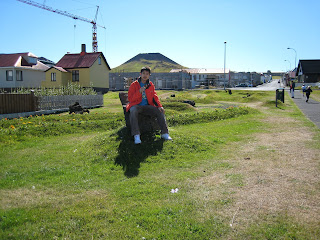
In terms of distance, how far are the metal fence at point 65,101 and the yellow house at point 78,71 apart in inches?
625

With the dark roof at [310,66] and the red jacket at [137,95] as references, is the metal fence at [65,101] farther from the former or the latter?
the dark roof at [310,66]

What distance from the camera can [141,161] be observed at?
248 inches

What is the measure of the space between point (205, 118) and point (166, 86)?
1742 inches

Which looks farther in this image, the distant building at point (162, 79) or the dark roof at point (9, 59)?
the distant building at point (162, 79)

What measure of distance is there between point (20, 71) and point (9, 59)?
2514 millimetres

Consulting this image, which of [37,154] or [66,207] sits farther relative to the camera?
[37,154]

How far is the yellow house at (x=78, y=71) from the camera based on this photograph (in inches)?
1700

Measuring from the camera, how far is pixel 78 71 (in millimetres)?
44625

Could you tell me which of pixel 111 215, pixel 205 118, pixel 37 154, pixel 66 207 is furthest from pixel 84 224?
pixel 205 118

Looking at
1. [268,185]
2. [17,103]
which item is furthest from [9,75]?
[268,185]

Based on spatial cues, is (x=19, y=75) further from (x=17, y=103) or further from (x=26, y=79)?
(x=17, y=103)

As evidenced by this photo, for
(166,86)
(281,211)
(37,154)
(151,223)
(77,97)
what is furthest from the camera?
(166,86)

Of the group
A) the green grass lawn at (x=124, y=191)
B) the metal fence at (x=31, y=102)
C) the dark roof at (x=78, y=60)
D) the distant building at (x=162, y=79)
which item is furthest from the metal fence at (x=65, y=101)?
the distant building at (x=162, y=79)

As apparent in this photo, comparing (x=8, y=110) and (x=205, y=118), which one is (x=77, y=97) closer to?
(x=8, y=110)
